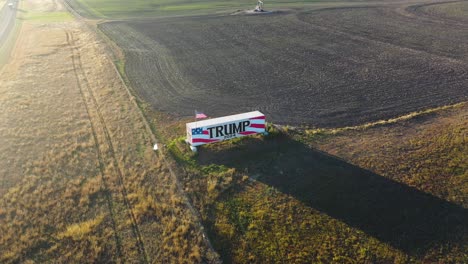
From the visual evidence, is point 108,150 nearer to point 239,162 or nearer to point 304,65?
point 239,162

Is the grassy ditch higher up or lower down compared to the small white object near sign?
lower down

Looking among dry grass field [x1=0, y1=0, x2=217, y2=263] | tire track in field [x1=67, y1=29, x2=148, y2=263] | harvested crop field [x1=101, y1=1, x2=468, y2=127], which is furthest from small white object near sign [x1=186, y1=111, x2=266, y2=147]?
tire track in field [x1=67, y1=29, x2=148, y2=263]

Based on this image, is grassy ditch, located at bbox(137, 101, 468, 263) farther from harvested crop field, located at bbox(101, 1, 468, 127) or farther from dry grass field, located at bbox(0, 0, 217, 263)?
harvested crop field, located at bbox(101, 1, 468, 127)

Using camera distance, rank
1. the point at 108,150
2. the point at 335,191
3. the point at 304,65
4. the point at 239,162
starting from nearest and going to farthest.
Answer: the point at 335,191 → the point at 239,162 → the point at 108,150 → the point at 304,65

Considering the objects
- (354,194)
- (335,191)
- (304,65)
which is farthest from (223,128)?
(304,65)

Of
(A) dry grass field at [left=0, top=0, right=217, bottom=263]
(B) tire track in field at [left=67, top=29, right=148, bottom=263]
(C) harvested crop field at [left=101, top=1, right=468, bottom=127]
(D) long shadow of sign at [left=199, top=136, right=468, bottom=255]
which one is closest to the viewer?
(A) dry grass field at [left=0, top=0, right=217, bottom=263]

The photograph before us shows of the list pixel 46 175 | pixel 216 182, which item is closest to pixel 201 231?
pixel 216 182
